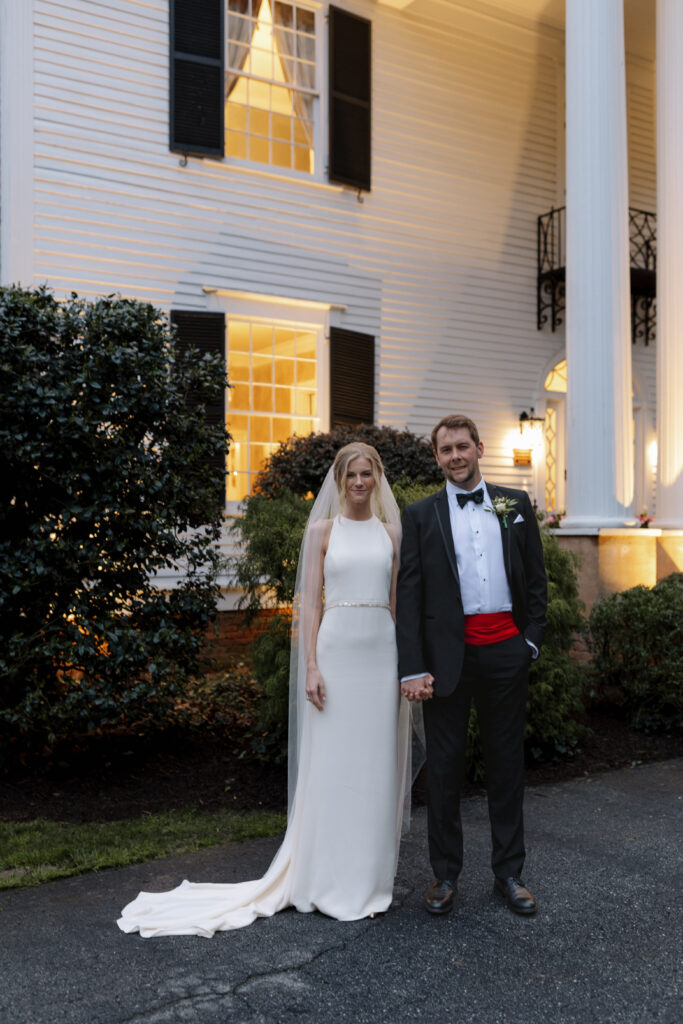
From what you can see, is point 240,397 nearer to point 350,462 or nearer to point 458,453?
point 350,462

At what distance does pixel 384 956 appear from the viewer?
11.6 ft

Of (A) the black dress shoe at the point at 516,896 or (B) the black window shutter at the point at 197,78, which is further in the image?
(B) the black window shutter at the point at 197,78

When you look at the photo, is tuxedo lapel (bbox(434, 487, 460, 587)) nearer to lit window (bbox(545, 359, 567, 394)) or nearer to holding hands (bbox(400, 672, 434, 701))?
holding hands (bbox(400, 672, 434, 701))

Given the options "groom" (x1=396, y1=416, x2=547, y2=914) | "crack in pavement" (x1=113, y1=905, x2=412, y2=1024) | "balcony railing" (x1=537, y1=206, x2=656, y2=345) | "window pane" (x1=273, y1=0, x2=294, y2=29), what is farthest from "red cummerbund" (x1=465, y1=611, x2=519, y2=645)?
"balcony railing" (x1=537, y1=206, x2=656, y2=345)

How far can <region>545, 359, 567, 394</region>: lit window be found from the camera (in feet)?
43.6

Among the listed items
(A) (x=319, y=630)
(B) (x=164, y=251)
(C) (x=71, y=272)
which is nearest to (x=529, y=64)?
(B) (x=164, y=251)

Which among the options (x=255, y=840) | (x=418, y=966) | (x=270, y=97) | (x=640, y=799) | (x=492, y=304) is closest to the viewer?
(x=418, y=966)

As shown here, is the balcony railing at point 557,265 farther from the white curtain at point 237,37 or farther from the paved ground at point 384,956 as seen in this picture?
the paved ground at point 384,956

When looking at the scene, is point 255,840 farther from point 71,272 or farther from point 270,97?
point 270,97

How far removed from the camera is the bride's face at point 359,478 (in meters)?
4.18

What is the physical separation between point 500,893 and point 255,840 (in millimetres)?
1430

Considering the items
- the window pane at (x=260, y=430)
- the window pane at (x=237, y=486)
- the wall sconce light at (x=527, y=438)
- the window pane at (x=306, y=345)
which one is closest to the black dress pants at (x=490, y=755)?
the window pane at (x=237, y=486)

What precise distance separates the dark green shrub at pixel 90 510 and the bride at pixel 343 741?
1935 millimetres

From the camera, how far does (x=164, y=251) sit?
10.2m
